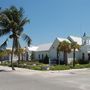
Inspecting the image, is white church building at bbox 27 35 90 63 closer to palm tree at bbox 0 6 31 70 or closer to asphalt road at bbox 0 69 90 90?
palm tree at bbox 0 6 31 70

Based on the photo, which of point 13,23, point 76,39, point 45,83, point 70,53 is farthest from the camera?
point 76,39

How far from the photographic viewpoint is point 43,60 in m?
54.7

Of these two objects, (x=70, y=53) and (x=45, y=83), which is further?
(x=70, y=53)

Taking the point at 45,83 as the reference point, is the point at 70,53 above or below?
above

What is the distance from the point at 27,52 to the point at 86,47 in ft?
57.9

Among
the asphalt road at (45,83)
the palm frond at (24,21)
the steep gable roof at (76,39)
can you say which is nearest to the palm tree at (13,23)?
the palm frond at (24,21)

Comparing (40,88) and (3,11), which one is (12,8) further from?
(40,88)

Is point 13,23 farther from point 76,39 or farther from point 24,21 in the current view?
point 76,39

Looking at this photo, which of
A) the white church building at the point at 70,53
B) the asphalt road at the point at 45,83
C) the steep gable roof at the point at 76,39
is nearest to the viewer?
the asphalt road at the point at 45,83

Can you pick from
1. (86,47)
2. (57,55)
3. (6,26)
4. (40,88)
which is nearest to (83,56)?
(86,47)

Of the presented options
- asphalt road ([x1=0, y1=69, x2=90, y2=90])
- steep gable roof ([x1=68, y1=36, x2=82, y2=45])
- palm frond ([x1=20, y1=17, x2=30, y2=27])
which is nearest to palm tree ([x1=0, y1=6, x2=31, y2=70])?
palm frond ([x1=20, y1=17, x2=30, y2=27])

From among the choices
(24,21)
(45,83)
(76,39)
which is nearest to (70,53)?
(76,39)

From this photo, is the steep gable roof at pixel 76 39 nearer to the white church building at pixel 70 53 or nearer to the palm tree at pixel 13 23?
the white church building at pixel 70 53

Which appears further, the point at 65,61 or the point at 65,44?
the point at 65,61
